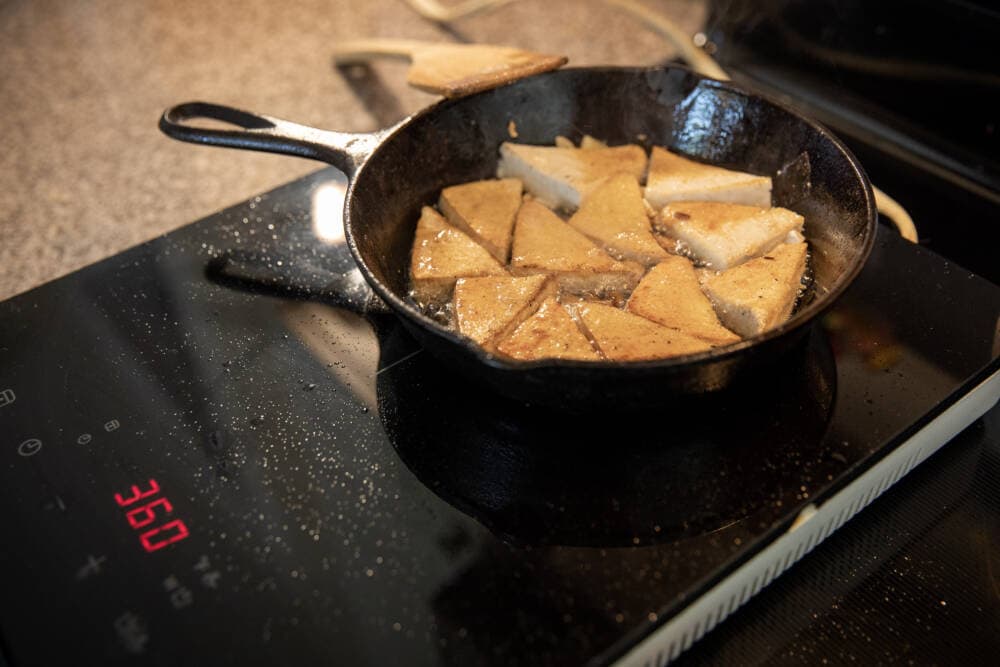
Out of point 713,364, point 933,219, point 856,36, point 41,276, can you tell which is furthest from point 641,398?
point 41,276

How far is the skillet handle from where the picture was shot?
937mm

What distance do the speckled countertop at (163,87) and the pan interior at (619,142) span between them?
16.4 inches

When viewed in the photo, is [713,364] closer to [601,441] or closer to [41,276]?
[601,441]

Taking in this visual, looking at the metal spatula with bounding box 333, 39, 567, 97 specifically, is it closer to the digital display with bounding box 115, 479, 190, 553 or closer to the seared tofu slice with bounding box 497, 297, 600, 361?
the seared tofu slice with bounding box 497, 297, 600, 361

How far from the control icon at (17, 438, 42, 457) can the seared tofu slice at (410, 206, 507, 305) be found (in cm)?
42

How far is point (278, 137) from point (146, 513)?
462 millimetres

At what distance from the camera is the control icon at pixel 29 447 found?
2.57ft

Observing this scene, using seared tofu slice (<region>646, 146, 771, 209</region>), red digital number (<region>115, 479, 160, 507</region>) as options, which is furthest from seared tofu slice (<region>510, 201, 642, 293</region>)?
red digital number (<region>115, 479, 160, 507</region>)

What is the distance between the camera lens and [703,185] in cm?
105

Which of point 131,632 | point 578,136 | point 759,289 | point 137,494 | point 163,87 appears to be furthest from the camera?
point 163,87

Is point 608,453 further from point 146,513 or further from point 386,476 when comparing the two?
point 146,513

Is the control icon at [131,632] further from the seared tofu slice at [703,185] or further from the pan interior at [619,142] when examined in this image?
the seared tofu slice at [703,185]

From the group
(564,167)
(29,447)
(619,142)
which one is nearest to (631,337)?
(564,167)

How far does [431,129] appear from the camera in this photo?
1.05 m
